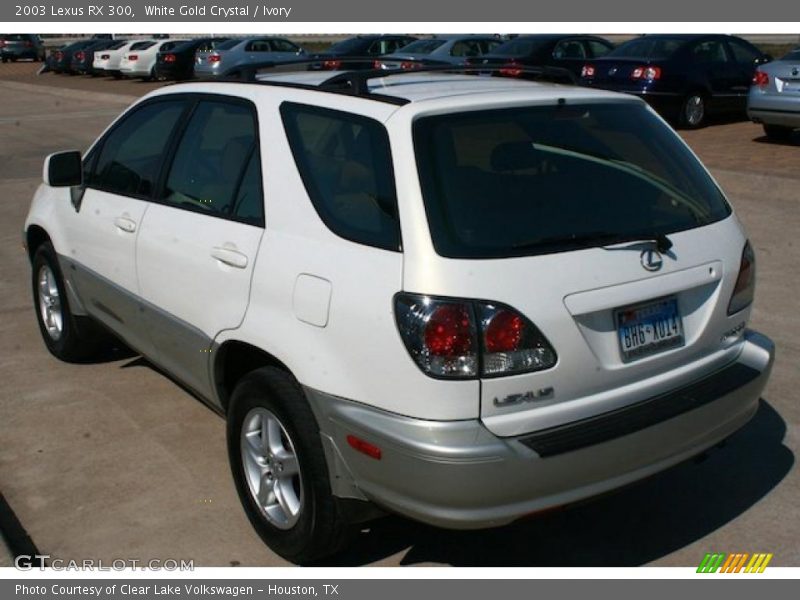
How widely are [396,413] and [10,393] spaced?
3240mm

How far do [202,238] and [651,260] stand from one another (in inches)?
71.7

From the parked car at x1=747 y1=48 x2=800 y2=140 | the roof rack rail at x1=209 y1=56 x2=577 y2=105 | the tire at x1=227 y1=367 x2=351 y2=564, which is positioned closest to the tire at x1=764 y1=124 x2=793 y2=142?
the parked car at x1=747 y1=48 x2=800 y2=140

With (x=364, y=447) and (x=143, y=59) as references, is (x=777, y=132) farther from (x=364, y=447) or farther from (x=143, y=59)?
(x=143, y=59)

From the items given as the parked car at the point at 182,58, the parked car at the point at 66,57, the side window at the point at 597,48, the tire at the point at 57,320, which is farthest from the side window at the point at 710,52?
the parked car at the point at 66,57

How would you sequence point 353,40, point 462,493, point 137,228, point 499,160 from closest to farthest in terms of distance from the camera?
point 462,493 < point 499,160 < point 137,228 < point 353,40

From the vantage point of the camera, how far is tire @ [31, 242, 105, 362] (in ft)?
18.5

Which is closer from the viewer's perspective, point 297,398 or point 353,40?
point 297,398

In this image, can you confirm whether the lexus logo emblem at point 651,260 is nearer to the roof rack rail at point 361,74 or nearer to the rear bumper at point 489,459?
the rear bumper at point 489,459

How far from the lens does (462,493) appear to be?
10.0 ft

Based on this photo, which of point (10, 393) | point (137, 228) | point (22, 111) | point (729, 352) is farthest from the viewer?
point (22, 111)

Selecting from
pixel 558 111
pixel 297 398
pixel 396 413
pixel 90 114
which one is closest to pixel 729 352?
pixel 558 111

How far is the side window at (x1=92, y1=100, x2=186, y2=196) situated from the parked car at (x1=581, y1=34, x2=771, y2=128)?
11120 millimetres

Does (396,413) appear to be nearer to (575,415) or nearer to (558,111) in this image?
(575,415)

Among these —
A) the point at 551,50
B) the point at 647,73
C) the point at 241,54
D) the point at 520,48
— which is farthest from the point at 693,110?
the point at 241,54
